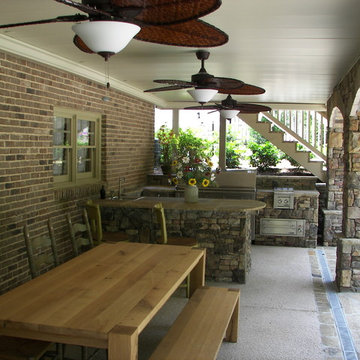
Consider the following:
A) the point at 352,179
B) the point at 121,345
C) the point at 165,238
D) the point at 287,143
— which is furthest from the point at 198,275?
the point at 287,143

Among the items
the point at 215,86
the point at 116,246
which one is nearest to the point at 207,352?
the point at 116,246

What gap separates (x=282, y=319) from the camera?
4.83m

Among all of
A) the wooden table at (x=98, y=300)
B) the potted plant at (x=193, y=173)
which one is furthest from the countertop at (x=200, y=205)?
the wooden table at (x=98, y=300)

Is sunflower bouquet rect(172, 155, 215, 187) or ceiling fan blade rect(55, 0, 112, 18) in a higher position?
ceiling fan blade rect(55, 0, 112, 18)

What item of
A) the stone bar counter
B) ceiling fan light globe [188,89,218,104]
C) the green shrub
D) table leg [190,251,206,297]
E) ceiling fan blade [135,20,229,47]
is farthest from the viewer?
the green shrub

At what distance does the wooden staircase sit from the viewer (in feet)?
32.0

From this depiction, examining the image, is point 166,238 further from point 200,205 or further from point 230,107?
point 230,107

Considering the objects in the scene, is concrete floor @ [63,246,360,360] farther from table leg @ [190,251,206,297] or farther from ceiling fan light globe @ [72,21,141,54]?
ceiling fan light globe @ [72,21,141,54]

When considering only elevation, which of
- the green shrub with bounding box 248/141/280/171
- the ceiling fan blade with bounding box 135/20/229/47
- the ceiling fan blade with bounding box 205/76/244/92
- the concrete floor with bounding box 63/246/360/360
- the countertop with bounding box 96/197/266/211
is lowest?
the concrete floor with bounding box 63/246/360/360

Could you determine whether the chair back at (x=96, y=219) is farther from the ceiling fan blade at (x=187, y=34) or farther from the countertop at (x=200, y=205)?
the ceiling fan blade at (x=187, y=34)

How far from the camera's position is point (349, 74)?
5.82m

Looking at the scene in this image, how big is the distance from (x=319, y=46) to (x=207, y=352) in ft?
9.79

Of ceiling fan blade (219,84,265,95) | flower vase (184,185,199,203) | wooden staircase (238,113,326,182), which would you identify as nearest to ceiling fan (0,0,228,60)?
ceiling fan blade (219,84,265,95)

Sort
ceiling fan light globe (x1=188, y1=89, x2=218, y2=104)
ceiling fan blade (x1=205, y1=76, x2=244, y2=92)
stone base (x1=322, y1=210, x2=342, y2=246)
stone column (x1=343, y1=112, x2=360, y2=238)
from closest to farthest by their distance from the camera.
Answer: ceiling fan blade (x1=205, y1=76, x2=244, y2=92) → ceiling fan light globe (x1=188, y1=89, x2=218, y2=104) → stone column (x1=343, y1=112, x2=360, y2=238) → stone base (x1=322, y1=210, x2=342, y2=246)
